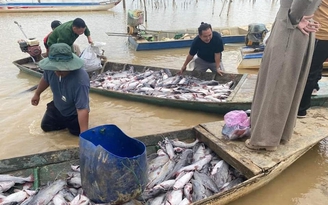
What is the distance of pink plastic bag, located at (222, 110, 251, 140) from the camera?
14.5ft

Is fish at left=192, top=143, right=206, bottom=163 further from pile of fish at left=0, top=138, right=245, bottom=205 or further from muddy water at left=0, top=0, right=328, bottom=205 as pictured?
muddy water at left=0, top=0, right=328, bottom=205

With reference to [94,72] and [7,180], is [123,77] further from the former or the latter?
[7,180]

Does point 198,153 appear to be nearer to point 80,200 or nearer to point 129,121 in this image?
point 80,200

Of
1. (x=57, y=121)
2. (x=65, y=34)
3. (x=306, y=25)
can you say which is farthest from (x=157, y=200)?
(x=65, y=34)

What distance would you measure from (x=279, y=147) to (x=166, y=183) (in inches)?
68.7

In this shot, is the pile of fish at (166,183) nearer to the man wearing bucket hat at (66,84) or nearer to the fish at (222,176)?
the fish at (222,176)

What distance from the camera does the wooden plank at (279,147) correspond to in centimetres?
396

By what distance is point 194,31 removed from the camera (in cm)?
1557

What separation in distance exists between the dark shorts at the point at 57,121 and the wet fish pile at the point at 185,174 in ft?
6.36

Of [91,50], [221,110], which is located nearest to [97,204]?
[221,110]

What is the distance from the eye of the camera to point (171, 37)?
15.3 meters

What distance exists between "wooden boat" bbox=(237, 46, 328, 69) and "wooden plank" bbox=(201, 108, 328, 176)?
18.6 ft

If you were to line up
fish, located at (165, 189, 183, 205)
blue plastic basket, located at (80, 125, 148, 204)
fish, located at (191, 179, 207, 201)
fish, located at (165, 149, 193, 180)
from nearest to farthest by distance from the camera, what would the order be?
blue plastic basket, located at (80, 125, 148, 204) < fish, located at (165, 189, 183, 205) < fish, located at (191, 179, 207, 201) < fish, located at (165, 149, 193, 180)

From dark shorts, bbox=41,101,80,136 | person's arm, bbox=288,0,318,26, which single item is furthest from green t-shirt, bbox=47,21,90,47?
person's arm, bbox=288,0,318,26
